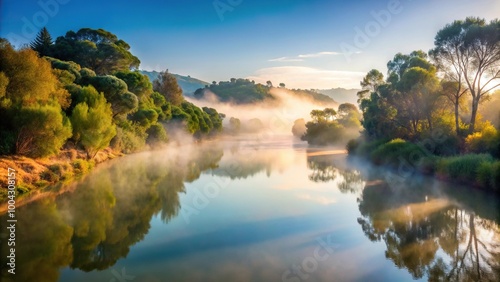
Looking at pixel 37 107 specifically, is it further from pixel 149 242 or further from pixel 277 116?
pixel 277 116

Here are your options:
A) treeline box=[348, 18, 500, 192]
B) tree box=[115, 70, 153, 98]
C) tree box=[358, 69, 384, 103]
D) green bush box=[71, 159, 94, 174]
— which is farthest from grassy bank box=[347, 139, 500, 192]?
tree box=[115, 70, 153, 98]

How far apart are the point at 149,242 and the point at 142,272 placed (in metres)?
2.75

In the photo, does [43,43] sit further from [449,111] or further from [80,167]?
[449,111]

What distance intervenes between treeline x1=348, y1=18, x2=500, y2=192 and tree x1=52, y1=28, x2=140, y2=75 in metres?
44.1

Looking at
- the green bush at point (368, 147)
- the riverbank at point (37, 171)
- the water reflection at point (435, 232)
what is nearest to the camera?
the water reflection at point (435, 232)

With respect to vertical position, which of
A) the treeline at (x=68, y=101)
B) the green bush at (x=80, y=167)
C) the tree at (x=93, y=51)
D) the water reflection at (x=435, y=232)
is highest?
the tree at (x=93, y=51)

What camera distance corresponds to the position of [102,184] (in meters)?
22.6

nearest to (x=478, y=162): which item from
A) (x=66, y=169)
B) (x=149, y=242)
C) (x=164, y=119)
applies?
(x=149, y=242)

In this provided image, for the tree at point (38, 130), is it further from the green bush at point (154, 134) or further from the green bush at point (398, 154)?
the green bush at point (154, 134)

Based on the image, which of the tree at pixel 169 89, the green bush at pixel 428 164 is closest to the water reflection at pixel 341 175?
the green bush at pixel 428 164

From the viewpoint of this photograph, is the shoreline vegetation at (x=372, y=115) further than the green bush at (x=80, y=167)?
No

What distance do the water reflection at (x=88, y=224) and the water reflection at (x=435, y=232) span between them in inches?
373

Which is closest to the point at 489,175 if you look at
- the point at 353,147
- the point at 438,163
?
the point at 438,163

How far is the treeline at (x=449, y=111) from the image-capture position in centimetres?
2319
